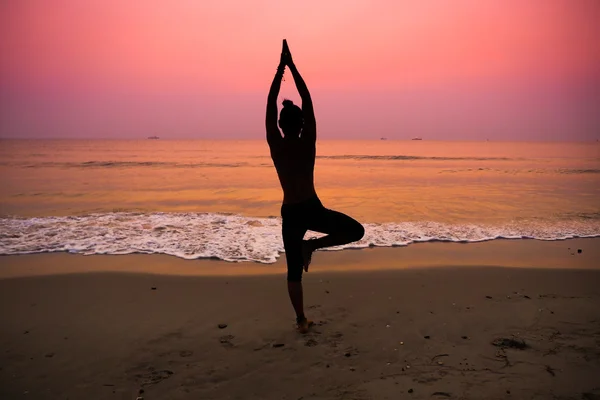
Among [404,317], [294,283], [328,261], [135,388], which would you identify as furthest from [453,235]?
[135,388]

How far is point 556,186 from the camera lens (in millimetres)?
23469

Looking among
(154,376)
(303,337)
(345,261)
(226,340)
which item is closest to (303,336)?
(303,337)

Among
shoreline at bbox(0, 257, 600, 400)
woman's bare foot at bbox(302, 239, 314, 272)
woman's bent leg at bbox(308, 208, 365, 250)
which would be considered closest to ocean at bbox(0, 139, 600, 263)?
shoreline at bbox(0, 257, 600, 400)

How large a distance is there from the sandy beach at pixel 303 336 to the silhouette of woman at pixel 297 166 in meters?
1.24

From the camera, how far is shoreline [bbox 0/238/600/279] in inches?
293

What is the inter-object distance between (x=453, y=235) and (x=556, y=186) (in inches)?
662

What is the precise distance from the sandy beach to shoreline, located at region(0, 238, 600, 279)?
0.24 feet

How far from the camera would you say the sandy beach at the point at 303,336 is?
3633mm

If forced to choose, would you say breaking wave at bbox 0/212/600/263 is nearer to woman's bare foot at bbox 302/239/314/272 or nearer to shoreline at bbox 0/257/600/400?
shoreline at bbox 0/257/600/400

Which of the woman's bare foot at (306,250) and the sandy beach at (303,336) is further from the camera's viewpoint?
the woman's bare foot at (306,250)

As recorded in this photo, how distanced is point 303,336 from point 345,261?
11.4 feet

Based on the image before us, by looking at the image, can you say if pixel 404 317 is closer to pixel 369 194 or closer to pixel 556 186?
pixel 369 194

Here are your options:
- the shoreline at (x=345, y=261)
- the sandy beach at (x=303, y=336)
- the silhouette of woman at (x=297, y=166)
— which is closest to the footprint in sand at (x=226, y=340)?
the sandy beach at (x=303, y=336)

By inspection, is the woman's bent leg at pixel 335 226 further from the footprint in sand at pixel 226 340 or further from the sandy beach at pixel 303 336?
the footprint in sand at pixel 226 340
